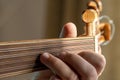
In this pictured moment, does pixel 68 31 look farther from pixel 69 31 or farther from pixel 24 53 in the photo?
pixel 24 53

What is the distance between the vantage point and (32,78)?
337mm

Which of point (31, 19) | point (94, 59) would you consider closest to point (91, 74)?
point (94, 59)

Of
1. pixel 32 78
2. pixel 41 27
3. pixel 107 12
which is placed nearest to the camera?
pixel 32 78

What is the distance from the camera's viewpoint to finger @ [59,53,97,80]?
0.34 metres

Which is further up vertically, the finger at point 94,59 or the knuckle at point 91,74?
the finger at point 94,59

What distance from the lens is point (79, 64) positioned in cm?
34

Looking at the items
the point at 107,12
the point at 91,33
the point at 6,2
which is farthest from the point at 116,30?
the point at 6,2

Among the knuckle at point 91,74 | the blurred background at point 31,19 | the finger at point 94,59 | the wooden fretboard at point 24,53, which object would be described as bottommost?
the knuckle at point 91,74

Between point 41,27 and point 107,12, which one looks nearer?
point 41,27

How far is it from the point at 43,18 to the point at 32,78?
15 cm

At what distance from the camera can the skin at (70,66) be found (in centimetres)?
33

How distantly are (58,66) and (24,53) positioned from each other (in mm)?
48

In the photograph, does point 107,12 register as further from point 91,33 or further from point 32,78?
point 32,78

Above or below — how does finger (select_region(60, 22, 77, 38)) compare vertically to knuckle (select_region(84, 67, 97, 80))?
above
